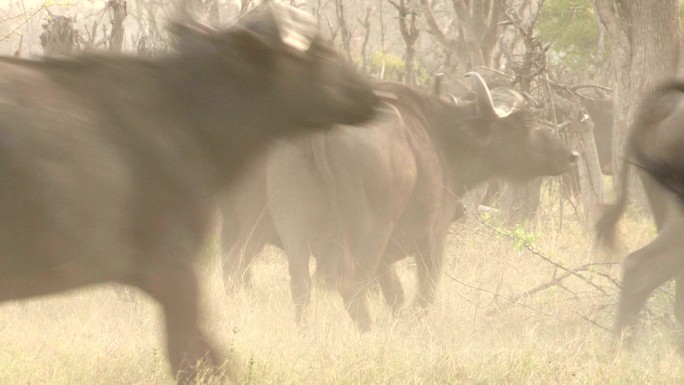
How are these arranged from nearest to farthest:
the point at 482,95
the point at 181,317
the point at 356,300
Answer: the point at 181,317 → the point at 356,300 → the point at 482,95

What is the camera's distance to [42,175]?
13.1ft

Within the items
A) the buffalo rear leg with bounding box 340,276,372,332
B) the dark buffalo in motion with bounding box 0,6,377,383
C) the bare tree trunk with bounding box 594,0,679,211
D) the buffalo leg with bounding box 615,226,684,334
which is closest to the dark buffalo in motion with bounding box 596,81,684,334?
the buffalo leg with bounding box 615,226,684,334

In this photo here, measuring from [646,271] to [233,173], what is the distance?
109 inches

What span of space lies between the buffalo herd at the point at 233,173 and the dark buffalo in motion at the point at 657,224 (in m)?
0.01

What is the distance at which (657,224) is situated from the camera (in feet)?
21.7

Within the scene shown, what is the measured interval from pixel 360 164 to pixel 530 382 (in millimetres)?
2294

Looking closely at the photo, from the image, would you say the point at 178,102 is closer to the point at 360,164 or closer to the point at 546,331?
the point at 360,164

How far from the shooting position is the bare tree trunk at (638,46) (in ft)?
31.1

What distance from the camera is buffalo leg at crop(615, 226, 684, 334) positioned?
249 inches

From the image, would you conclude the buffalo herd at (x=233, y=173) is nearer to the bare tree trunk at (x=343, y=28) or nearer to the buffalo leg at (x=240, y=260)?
the buffalo leg at (x=240, y=260)

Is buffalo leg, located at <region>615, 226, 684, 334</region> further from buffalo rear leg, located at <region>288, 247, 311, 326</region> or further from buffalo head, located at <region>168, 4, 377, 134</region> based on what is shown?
buffalo head, located at <region>168, 4, 377, 134</region>

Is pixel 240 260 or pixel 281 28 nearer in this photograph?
pixel 281 28

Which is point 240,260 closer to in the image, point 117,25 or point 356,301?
point 356,301

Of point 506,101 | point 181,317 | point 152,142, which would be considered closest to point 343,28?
point 506,101
